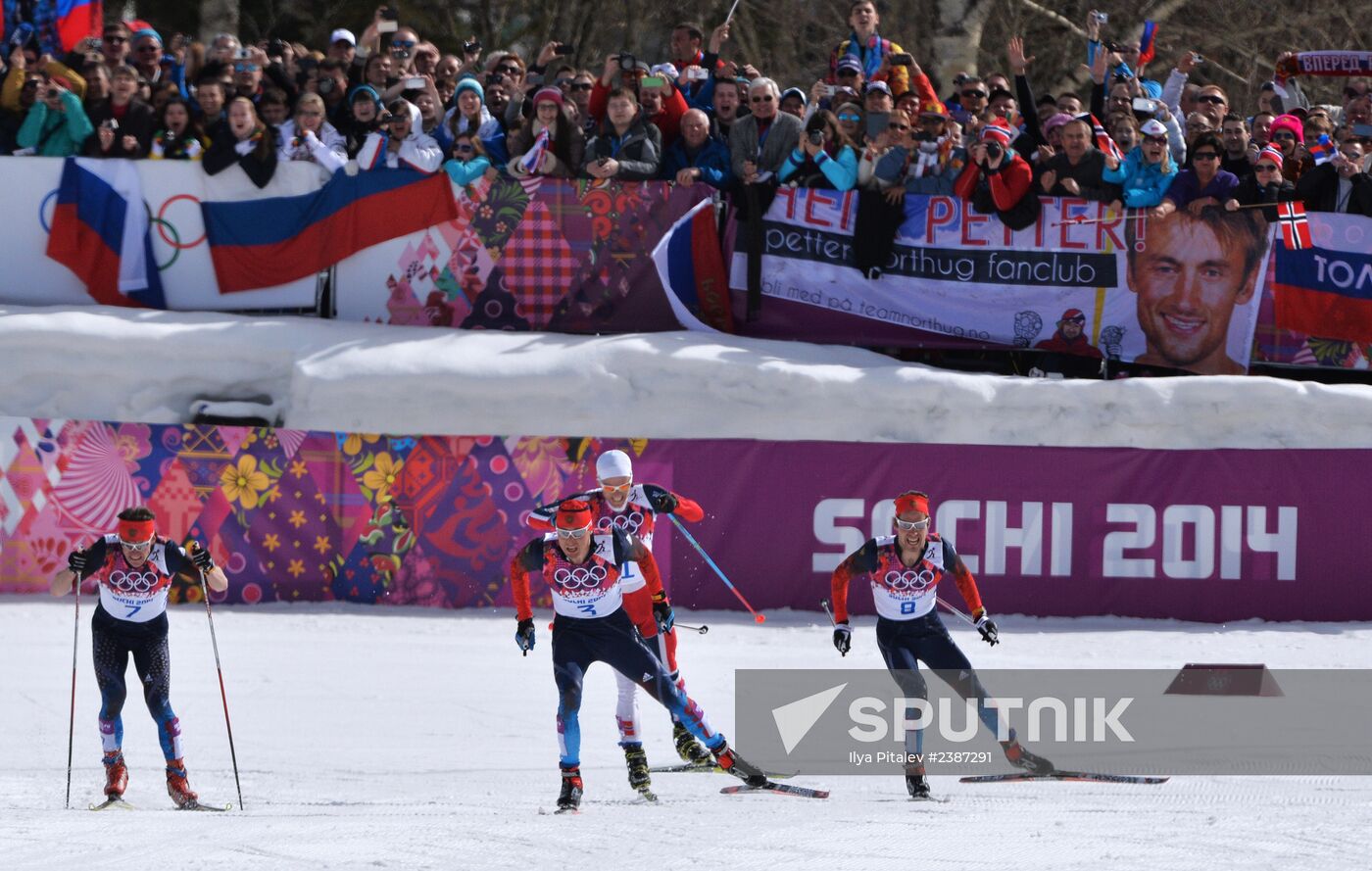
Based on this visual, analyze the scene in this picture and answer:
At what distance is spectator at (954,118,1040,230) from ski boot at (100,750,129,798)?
8125 millimetres

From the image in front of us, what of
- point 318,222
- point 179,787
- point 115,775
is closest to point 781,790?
point 179,787

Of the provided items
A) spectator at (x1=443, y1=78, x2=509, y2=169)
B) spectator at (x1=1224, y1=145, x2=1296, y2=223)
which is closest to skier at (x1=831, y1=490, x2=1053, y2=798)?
spectator at (x1=1224, y1=145, x2=1296, y2=223)

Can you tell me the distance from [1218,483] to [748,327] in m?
4.00

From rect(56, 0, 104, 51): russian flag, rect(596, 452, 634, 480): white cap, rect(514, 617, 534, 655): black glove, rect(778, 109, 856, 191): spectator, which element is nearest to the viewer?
rect(514, 617, 534, 655): black glove

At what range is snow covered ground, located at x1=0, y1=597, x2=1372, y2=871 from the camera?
748 cm

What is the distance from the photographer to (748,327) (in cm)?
1497

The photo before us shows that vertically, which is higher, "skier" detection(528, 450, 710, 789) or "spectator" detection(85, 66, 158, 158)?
"spectator" detection(85, 66, 158, 158)

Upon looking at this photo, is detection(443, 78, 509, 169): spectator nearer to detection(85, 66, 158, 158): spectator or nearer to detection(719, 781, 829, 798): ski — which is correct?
detection(85, 66, 158, 158): spectator

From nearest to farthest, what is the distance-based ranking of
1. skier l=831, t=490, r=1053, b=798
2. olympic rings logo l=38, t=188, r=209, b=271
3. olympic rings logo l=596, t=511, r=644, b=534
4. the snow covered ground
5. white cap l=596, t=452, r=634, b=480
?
1. the snow covered ground
2. skier l=831, t=490, r=1053, b=798
3. white cap l=596, t=452, r=634, b=480
4. olympic rings logo l=596, t=511, r=644, b=534
5. olympic rings logo l=38, t=188, r=209, b=271

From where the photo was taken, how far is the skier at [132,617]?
920 cm

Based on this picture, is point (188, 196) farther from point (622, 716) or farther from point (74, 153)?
point (622, 716)

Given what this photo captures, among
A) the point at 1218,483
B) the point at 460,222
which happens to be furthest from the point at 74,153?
the point at 1218,483

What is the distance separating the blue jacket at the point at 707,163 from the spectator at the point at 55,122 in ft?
15.7

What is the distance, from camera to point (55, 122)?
48.5 ft
